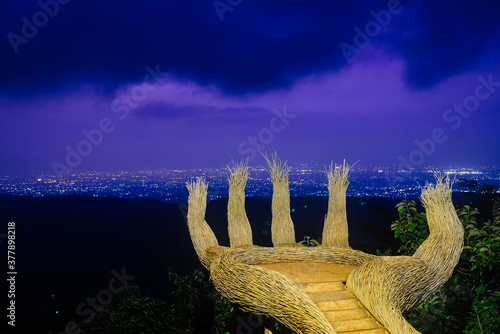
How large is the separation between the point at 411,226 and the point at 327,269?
1567 mm

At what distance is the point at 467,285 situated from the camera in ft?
13.0

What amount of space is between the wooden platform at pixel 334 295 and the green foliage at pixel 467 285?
1.47 metres

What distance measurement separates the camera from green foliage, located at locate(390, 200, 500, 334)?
3430 millimetres

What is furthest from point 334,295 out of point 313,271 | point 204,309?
point 204,309

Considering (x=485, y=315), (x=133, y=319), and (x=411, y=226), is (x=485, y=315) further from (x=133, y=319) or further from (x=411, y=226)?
(x=133, y=319)

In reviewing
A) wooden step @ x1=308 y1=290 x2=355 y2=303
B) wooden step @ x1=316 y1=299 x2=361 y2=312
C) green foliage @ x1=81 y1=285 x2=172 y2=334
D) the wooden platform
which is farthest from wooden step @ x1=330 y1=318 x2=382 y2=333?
green foliage @ x1=81 y1=285 x2=172 y2=334

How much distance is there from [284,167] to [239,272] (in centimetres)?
181

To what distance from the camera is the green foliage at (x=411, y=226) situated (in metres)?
4.04

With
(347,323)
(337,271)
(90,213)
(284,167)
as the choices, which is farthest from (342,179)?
(90,213)

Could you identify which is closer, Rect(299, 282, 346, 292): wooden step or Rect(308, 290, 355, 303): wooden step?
Rect(308, 290, 355, 303): wooden step

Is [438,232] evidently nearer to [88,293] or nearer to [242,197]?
[242,197]

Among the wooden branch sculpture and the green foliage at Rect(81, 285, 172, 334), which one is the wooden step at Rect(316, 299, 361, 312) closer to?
the wooden branch sculpture

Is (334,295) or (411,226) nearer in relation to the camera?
(334,295)

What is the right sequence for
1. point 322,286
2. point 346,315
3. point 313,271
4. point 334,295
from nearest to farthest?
point 346,315 < point 334,295 < point 322,286 < point 313,271
